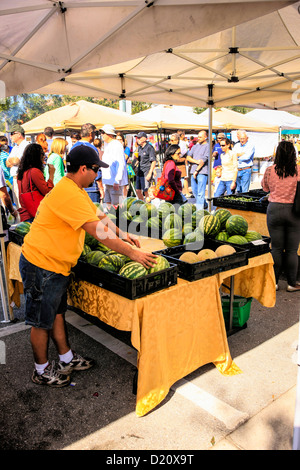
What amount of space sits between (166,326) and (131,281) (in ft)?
1.78

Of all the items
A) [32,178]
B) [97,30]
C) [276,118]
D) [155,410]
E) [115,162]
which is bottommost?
[155,410]

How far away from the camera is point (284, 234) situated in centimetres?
512

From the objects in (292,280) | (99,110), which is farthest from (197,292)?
(99,110)

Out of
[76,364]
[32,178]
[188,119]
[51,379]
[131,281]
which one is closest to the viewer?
[131,281]

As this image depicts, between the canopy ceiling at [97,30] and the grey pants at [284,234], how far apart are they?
2.22 meters

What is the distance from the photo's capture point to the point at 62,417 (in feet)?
9.59

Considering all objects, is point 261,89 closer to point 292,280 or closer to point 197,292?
point 292,280

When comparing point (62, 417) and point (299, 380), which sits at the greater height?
point (299, 380)

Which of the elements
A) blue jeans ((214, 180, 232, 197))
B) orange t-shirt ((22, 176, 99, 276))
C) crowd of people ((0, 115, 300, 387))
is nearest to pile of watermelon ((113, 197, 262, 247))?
crowd of people ((0, 115, 300, 387))

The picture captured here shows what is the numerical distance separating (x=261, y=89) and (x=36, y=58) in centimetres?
399

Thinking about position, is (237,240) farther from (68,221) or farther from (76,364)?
(76,364)

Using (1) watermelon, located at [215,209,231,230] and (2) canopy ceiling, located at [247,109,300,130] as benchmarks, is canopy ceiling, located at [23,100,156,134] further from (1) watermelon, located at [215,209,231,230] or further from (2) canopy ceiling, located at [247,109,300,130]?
(1) watermelon, located at [215,209,231,230]

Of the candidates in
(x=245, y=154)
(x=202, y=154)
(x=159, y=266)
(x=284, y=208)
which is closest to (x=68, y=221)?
(x=159, y=266)

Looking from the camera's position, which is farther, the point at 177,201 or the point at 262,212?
the point at 177,201
